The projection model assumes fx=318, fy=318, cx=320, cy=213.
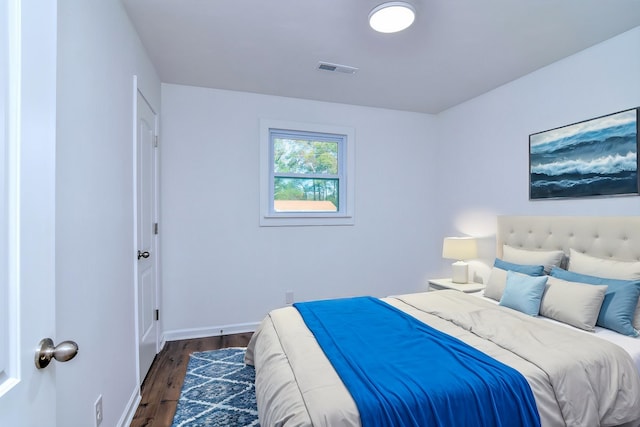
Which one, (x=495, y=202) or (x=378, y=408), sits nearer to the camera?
(x=378, y=408)

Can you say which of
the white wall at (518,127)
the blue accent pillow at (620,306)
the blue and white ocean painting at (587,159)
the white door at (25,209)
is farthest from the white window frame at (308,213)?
the white door at (25,209)

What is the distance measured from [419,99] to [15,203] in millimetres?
3777

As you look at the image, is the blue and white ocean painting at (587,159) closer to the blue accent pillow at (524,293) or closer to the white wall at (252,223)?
the blue accent pillow at (524,293)

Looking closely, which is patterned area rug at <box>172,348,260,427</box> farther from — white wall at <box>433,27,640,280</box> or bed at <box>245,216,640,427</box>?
white wall at <box>433,27,640,280</box>

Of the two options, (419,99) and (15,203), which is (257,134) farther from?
(15,203)

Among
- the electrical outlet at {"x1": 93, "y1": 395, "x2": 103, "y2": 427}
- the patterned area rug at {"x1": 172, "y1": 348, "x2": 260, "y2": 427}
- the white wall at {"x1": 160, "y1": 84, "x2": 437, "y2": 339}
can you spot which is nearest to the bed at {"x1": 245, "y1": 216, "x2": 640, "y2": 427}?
the patterned area rug at {"x1": 172, "y1": 348, "x2": 260, "y2": 427}

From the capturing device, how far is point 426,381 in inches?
53.9

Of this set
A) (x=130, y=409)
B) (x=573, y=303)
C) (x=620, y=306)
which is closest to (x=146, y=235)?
(x=130, y=409)

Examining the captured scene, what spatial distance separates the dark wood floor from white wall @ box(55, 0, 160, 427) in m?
0.14

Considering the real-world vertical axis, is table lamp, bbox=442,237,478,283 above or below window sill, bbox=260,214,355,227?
below

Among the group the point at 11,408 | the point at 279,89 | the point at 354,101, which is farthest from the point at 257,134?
the point at 11,408

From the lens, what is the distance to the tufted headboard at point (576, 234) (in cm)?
221

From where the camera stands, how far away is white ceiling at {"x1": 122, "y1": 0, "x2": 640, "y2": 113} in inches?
80.1

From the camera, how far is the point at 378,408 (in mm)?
1233
